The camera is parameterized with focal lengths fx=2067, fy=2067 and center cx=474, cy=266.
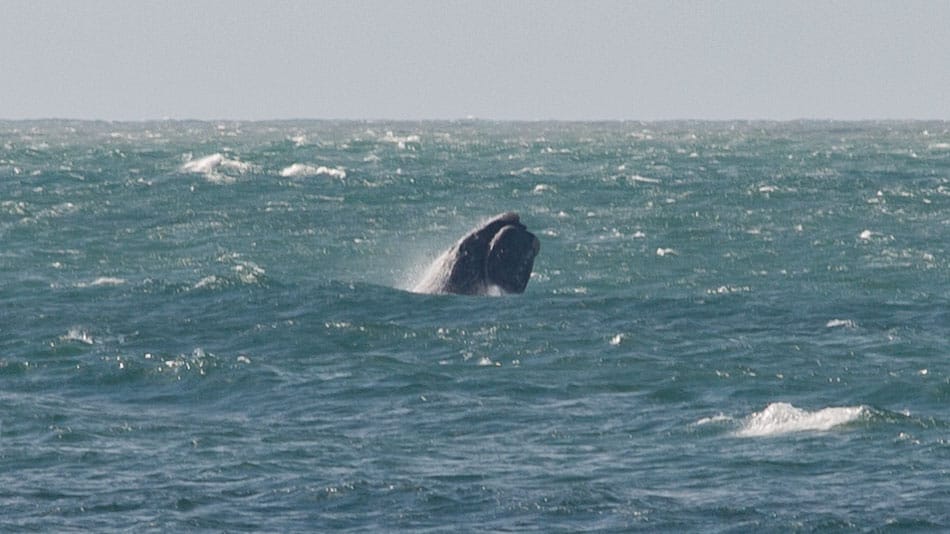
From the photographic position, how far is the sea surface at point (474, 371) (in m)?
30.2

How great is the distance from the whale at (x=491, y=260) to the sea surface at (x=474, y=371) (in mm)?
858

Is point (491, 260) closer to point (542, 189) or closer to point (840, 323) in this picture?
point (840, 323)

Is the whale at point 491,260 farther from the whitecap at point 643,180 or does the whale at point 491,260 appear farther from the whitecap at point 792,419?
the whitecap at point 643,180

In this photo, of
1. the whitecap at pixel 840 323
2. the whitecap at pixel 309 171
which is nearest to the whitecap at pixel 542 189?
the whitecap at pixel 309 171

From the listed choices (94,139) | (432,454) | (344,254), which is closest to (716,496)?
(432,454)

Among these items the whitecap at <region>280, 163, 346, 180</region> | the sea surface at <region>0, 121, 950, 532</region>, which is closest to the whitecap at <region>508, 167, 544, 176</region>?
the whitecap at <region>280, 163, 346, 180</region>

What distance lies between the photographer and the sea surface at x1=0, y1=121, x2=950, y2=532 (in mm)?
30188

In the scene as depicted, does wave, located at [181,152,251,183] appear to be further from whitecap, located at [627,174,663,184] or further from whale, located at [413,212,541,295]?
whale, located at [413,212,541,295]

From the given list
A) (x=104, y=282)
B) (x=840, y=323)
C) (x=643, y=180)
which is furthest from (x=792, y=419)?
(x=643, y=180)

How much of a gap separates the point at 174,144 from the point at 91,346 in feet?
403

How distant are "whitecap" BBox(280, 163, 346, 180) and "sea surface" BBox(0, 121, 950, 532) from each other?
20.2 metres

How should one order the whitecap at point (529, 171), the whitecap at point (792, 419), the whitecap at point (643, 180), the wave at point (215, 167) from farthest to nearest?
the whitecap at point (529, 171) < the wave at point (215, 167) < the whitecap at point (643, 180) < the whitecap at point (792, 419)

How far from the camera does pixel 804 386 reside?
129ft

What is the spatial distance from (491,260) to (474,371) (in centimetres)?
833
